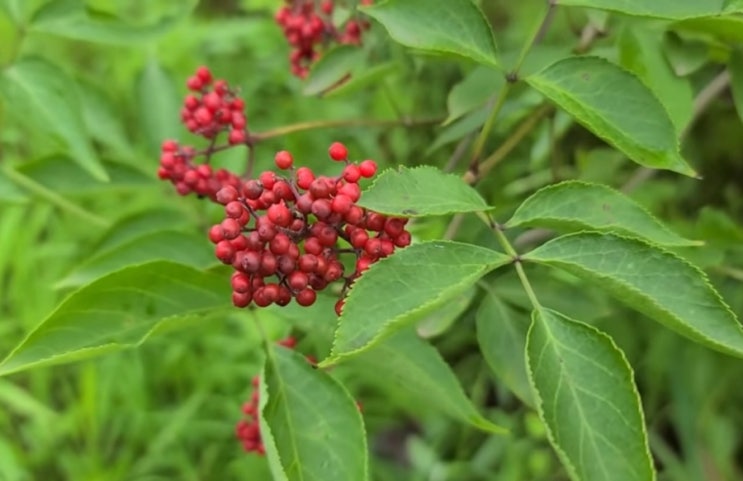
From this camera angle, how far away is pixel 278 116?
237 centimetres

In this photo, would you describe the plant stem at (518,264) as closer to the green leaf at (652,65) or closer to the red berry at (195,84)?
the green leaf at (652,65)

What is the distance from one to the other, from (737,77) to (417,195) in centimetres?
44

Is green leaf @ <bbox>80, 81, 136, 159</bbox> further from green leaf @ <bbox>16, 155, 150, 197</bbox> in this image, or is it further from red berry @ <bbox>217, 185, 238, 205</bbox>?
red berry @ <bbox>217, 185, 238, 205</bbox>

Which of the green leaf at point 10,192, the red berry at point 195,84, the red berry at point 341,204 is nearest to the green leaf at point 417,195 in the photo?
the red berry at point 341,204

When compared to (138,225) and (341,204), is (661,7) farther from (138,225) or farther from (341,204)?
(138,225)

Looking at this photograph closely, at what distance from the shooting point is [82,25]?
1.32 m

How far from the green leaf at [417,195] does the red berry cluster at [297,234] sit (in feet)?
0.09

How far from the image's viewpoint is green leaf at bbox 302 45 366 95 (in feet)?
3.96

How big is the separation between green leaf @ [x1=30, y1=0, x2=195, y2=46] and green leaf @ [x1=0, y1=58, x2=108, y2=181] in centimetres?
5

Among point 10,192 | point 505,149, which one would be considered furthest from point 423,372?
point 10,192

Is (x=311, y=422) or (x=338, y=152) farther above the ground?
(x=338, y=152)

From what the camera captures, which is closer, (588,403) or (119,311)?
(588,403)

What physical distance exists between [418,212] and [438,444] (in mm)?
1398

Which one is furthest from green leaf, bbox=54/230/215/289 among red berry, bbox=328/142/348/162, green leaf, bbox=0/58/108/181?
red berry, bbox=328/142/348/162
